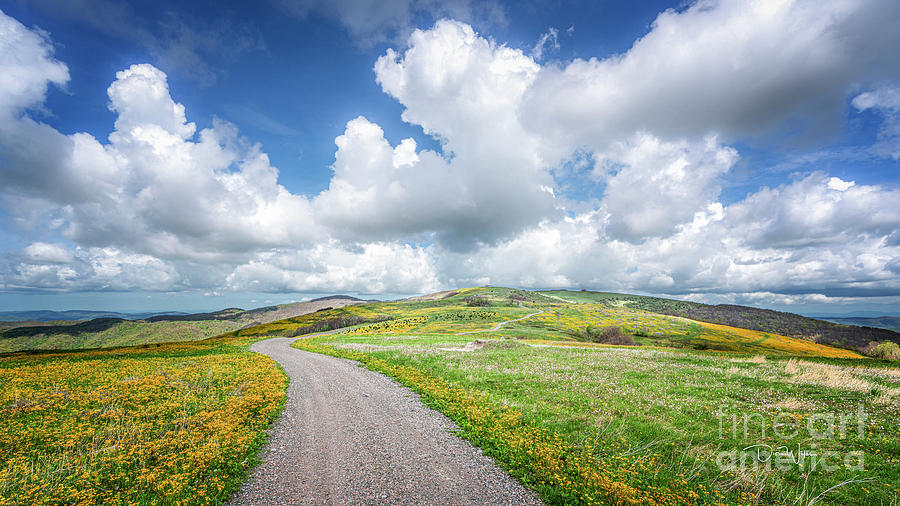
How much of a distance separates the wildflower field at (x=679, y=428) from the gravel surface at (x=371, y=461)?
3.70ft

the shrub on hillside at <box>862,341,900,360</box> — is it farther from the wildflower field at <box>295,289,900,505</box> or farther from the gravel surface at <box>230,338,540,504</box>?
the gravel surface at <box>230,338,540,504</box>

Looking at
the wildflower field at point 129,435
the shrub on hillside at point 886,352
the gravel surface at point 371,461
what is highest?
the wildflower field at point 129,435

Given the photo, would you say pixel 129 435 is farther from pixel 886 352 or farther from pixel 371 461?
pixel 886 352

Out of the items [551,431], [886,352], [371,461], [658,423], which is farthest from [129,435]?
[886,352]

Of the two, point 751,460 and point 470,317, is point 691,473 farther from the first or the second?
point 470,317

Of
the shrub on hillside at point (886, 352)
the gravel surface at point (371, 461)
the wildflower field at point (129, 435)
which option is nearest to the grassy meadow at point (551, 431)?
the wildflower field at point (129, 435)

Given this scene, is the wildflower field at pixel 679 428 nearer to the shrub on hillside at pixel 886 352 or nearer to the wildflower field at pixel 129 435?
the wildflower field at pixel 129 435

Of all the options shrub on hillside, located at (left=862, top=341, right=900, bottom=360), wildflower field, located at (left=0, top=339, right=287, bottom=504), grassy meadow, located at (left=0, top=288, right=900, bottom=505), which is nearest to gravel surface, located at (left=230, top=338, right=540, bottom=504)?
grassy meadow, located at (left=0, top=288, right=900, bottom=505)

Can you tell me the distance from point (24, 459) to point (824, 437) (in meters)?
29.7

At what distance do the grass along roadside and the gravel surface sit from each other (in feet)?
3.78

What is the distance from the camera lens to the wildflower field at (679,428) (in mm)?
9719

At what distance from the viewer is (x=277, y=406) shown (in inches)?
652

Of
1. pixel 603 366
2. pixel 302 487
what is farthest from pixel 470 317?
pixel 302 487

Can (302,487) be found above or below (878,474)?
above
